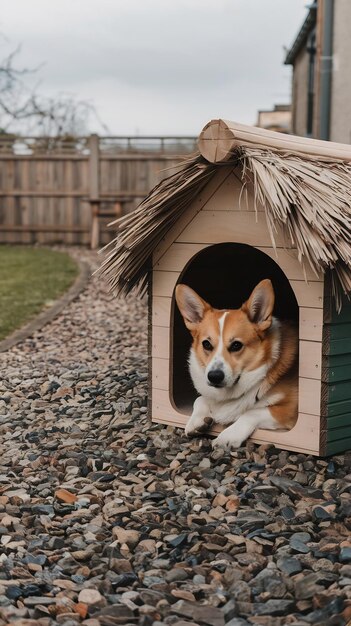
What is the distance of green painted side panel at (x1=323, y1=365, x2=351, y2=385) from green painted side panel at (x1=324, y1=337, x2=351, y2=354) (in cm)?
8

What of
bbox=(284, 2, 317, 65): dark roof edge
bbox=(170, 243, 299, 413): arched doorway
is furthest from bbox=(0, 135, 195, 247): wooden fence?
bbox=(170, 243, 299, 413): arched doorway

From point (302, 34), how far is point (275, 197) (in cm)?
1412

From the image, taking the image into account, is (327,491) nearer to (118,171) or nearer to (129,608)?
(129,608)

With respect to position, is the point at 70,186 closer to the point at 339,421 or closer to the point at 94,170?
the point at 94,170

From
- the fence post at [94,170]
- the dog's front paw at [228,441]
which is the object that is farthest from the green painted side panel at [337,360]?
the fence post at [94,170]

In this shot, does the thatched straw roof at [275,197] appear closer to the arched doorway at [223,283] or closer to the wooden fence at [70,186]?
the arched doorway at [223,283]

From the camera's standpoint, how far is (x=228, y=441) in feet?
12.8

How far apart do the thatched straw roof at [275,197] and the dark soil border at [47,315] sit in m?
2.93

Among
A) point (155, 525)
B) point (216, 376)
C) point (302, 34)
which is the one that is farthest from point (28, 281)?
point (302, 34)

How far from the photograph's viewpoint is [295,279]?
150 inches

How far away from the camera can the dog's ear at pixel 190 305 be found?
4121mm

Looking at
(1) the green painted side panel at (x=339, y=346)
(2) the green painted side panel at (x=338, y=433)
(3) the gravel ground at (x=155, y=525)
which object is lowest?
(3) the gravel ground at (x=155, y=525)

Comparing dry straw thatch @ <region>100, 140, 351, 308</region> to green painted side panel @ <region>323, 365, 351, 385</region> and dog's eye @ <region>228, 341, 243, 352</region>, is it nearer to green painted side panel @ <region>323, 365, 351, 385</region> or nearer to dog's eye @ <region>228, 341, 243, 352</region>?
green painted side panel @ <region>323, 365, 351, 385</region>

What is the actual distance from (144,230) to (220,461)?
121 centimetres
